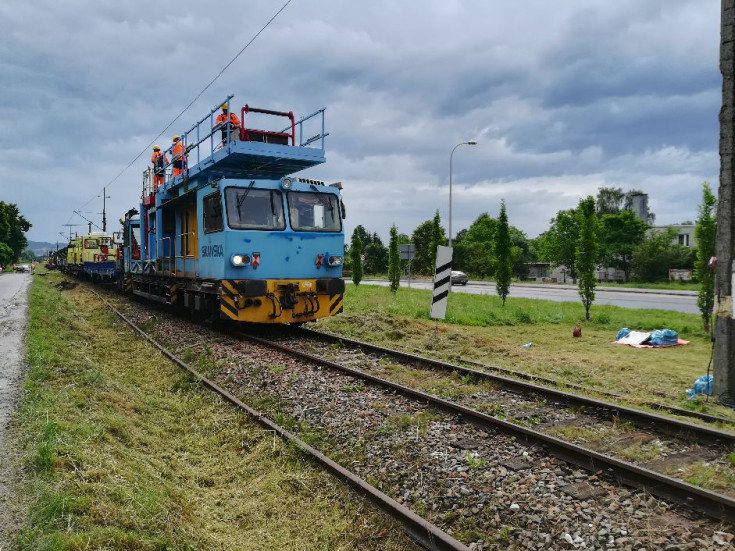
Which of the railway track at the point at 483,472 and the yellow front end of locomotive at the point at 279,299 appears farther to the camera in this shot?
the yellow front end of locomotive at the point at 279,299

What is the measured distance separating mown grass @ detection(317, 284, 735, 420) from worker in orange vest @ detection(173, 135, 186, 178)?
5.50 meters

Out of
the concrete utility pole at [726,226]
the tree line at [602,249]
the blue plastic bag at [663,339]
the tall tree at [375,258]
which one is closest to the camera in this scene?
the concrete utility pole at [726,226]

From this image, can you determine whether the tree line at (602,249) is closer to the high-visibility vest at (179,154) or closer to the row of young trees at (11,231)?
the high-visibility vest at (179,154)

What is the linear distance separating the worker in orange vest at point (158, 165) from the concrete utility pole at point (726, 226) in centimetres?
1339

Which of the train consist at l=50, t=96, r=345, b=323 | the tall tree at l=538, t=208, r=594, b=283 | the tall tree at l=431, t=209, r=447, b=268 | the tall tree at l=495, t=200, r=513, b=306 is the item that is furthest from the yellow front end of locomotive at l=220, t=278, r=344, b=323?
the tall tree at l=538, t=208, r=594, b=283

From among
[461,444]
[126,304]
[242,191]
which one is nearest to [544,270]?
[126,304]

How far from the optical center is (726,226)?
673 centimetres

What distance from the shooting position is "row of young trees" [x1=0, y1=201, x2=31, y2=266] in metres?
68.4

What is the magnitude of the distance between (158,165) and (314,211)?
24.4 ft

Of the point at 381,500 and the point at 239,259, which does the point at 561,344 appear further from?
the point at 381,500

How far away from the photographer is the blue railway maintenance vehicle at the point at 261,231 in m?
10.6

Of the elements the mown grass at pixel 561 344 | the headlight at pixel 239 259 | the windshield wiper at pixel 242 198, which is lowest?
the mown grass at pixel 561 344

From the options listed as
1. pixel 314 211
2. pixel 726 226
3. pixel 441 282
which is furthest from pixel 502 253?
pixel 726 226

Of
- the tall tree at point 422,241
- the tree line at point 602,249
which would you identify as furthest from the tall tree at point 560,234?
the tall tree at point 422,241
